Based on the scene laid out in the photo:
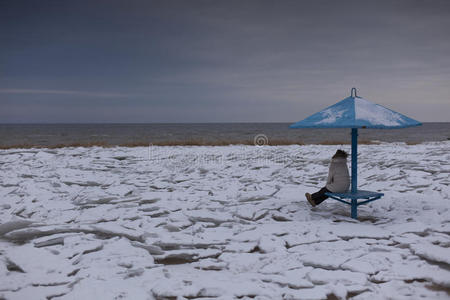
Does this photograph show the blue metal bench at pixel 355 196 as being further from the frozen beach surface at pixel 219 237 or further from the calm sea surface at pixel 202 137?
the calm sea surface at pixel 202 137

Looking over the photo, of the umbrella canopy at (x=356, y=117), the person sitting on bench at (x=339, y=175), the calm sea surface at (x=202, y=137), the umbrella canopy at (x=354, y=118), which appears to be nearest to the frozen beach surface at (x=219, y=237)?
the person sitting on bench at (x=339, y=175)

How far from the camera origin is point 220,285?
2.91m

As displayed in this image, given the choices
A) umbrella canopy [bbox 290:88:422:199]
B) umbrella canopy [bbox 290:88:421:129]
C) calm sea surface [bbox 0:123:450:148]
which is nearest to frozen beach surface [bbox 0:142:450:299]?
umbrella canopy [bbox 290:88:422:199]

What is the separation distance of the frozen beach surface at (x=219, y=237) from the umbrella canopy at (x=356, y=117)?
4.32ft

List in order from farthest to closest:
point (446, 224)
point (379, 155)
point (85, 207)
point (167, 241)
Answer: point (379, 155), point (85, 207), point (446, 224), point (167, 241)

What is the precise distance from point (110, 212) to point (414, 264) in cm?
403

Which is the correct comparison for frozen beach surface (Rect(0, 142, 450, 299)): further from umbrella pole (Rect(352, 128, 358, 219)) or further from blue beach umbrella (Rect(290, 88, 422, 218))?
blue beach umbrella (Rect(290, 88, 422, 218))

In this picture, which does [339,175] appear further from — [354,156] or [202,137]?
[202,137]

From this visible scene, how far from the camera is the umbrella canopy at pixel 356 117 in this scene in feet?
13.9

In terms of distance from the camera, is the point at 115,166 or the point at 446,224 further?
the point at 115,166

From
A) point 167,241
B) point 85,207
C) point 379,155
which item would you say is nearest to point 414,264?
point 167,241

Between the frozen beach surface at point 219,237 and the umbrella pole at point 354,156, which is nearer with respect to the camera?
the frozen beach surface at point 219,237

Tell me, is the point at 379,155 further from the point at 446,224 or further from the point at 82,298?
the point at 82,298

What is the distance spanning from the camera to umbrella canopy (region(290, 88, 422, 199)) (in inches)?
167
